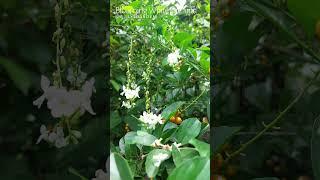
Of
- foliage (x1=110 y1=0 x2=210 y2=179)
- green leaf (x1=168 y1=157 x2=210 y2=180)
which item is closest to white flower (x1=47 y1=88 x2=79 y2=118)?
green leaf (x1=168 y1=157 x2=210 y2=180)

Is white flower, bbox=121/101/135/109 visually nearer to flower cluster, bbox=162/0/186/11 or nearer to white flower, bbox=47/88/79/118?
flower cluster, bbox=162/0/186/11

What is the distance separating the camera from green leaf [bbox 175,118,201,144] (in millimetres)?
979

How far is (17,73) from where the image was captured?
45 cm

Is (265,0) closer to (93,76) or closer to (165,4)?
(93,76)

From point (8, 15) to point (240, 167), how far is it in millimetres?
295

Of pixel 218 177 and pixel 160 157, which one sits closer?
pixel 218 177

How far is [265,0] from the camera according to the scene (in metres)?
0.42

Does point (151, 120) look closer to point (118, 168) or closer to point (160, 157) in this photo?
point (160, 157)

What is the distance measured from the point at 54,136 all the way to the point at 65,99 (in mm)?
57

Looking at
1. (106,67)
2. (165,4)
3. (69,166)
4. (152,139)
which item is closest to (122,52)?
(165,4)

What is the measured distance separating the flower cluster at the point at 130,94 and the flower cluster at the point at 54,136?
83cm

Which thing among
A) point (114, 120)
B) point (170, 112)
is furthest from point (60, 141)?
point (114, 120)

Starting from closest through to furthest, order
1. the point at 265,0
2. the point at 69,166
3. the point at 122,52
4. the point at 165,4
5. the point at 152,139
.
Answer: the point at 265,0 < the point at 69,166 < the point at 152,139 < the point at 122,52 < the point at 165,4

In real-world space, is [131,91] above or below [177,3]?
below
